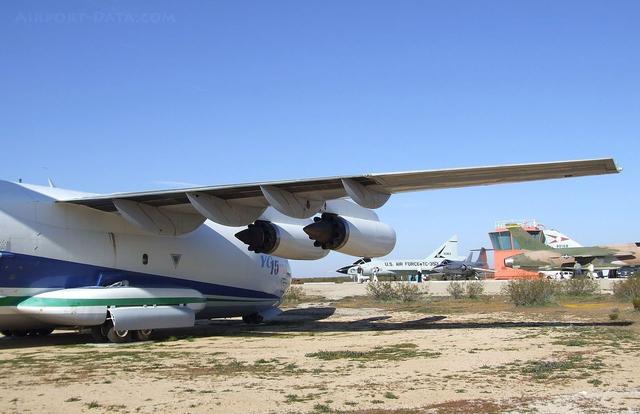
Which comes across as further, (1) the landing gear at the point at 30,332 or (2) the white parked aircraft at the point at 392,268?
(2) the white parked aircraft at the point at 392,268

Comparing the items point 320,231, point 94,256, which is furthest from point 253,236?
point 94,256

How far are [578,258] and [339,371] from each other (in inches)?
2371

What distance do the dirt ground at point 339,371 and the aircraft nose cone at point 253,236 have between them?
2387mm

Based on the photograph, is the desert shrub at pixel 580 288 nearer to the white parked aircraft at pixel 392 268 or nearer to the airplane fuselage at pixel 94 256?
the airplane fuselage at pixel 94 256

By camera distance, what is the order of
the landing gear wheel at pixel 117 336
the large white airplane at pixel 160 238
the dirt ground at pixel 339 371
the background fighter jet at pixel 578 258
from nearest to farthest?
1. the dirt ground at pixel 339 371
2. the large white airplane at pixel 160 238
3. the landing gear wheel at pixel 117 336
4. the background fighter jet at pixel 578 258

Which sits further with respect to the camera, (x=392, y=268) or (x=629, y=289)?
(x=392, y=268)

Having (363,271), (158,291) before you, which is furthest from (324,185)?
(363,271)

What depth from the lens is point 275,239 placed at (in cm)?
1669

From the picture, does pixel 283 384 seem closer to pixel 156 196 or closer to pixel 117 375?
pixel 117 375

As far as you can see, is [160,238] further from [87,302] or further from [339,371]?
[339,371]

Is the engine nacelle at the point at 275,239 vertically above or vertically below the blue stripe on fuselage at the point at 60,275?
above

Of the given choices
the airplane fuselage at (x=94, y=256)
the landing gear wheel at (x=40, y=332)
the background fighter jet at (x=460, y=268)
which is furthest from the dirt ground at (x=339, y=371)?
the background fighter jet at (x=460, y=268)

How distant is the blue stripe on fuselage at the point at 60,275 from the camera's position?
13414 millimetres

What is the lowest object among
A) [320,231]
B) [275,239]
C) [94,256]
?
[94,256]
